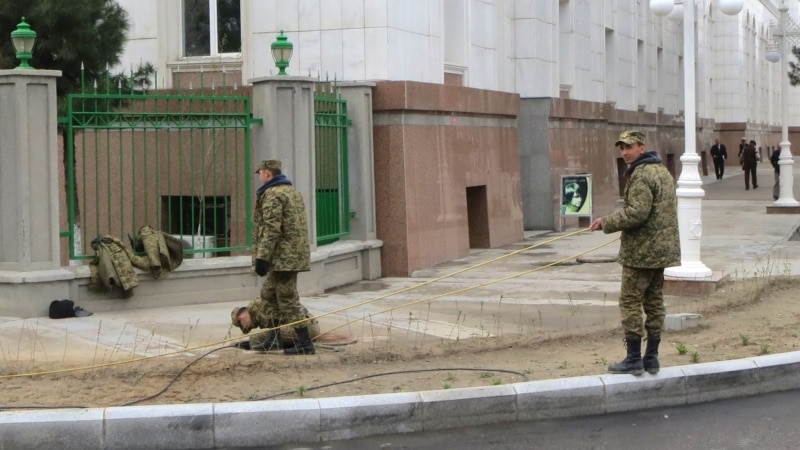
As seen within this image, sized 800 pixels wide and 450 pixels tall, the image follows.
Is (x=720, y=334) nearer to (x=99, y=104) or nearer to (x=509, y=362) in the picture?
(x=509, y=362)

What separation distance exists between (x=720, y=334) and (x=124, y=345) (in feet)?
17.7

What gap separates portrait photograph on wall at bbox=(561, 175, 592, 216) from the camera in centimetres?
2202

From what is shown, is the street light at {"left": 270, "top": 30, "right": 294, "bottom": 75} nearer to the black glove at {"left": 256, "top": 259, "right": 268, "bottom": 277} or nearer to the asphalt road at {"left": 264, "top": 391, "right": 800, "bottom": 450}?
the black glove at {"left": 256, "top": 259, "right": 268, "bottom": 277}

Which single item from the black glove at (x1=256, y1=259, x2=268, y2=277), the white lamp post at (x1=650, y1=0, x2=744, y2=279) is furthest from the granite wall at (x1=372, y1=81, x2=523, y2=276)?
the black glove at (x1=256, y1=259, x2=268, y2=277)

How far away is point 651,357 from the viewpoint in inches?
338

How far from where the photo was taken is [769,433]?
299 inches

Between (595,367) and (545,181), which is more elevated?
(545,181)

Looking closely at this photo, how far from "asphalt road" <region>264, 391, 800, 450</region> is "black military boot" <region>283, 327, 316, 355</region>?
2.24 m


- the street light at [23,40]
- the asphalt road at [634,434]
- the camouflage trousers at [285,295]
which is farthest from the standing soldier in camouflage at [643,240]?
the street light at [23,40]

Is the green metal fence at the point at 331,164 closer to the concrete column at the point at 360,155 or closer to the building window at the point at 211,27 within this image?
the concrete column at the point at 360,155

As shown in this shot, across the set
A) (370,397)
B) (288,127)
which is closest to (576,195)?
(288,127)

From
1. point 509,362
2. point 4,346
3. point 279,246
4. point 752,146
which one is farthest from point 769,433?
point 752,146

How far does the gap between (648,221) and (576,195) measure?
45.8 feet

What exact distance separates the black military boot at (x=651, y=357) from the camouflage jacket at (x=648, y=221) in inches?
24.3
